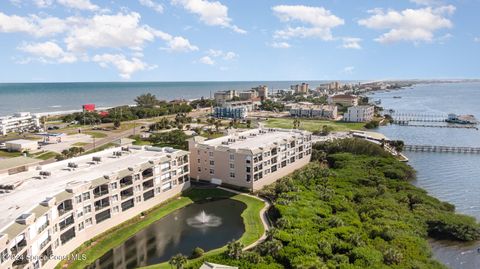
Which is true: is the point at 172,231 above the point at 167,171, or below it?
below

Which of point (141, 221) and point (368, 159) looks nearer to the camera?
point (141, 221)

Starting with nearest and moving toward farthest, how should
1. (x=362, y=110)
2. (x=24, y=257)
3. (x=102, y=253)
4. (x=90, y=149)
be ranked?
(x=24, y=257) → (x=102, y=253) → (x=90, y=149) → (x=362, y=110)

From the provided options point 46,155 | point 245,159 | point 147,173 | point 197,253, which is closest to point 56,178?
point 147,173

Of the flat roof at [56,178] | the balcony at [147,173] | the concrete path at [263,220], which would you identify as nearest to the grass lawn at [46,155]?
the flat roof at [56,178]

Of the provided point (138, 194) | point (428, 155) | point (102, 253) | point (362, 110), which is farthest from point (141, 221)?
point (362, 110)

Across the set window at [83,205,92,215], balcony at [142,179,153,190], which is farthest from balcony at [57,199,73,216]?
balcony at [142,179,153,190]

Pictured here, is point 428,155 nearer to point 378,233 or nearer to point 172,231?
point 378,233

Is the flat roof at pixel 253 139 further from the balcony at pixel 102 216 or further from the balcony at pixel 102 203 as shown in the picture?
the balcony at pixel 102 216
